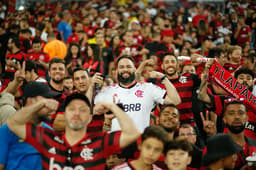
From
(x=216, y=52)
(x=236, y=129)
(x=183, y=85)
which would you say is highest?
(x=216, y=52)

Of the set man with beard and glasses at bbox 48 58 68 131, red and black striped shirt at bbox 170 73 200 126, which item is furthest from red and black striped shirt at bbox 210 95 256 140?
man with beard and glasses at bbox 48 58 68 131

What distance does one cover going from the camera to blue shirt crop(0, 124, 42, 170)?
4363 millimetres

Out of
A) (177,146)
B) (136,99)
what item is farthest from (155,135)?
(136,99)

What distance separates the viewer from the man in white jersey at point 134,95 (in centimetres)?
607

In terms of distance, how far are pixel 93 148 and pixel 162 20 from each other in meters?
12.0

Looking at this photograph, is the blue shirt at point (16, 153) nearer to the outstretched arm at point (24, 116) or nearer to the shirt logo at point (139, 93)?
the outstretched arm at point (24, 116)

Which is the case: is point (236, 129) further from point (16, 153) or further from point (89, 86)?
point (16, 153)

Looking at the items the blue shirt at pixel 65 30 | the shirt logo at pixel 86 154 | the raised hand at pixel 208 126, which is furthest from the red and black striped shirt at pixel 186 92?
the blue shirt at pixel 65 30

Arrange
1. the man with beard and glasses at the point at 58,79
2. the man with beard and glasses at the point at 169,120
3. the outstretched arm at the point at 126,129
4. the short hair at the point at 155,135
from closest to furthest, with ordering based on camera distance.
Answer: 1. the outstretched arm at the point at 126,129
2. the short hair at the point at 155,135
3. the man with beard and glasses at the point at 169,120
4. the man with beard and glasses at the point at 58,79

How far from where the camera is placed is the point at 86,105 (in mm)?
4449

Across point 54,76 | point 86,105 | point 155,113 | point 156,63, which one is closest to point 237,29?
point 156,63

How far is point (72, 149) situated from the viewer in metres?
4.30

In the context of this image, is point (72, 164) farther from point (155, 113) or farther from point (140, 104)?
point (155, 113)

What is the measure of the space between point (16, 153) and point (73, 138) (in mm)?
574
